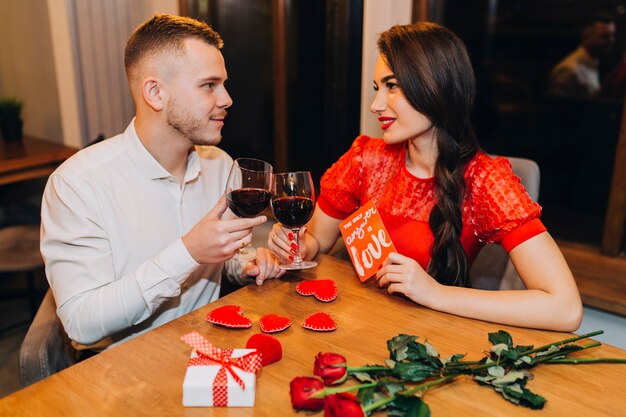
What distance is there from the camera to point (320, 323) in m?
1.36

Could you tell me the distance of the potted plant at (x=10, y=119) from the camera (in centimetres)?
366

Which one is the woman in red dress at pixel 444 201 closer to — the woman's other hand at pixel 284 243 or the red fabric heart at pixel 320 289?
the woman's other hand at pixel 284 243

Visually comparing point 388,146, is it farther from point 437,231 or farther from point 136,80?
point 136,80

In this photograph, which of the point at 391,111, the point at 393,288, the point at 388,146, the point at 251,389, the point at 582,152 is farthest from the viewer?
the point at 582,152

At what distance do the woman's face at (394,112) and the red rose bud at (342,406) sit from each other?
0.91 metres

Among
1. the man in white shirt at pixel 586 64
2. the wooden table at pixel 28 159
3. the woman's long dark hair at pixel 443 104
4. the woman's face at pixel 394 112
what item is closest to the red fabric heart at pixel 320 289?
the woman's long dark hair at pixel 443 104

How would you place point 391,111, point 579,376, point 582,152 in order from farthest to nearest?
point 582,152
point 391,111
point 579,376

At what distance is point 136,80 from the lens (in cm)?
179

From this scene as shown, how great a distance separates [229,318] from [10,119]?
297cm

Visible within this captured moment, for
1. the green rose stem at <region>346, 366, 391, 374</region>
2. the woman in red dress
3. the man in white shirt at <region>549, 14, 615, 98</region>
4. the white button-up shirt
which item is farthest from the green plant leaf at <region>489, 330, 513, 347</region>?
the man in white shirt at <region>549, 14, 615, 98</region>

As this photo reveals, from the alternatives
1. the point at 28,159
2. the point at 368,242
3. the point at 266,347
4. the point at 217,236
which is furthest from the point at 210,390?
the point at 28,159

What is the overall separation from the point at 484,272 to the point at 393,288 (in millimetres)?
637

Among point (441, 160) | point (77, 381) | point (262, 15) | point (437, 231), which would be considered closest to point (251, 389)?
point (77, 381)

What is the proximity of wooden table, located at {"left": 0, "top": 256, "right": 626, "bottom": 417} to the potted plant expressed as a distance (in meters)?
2.83
